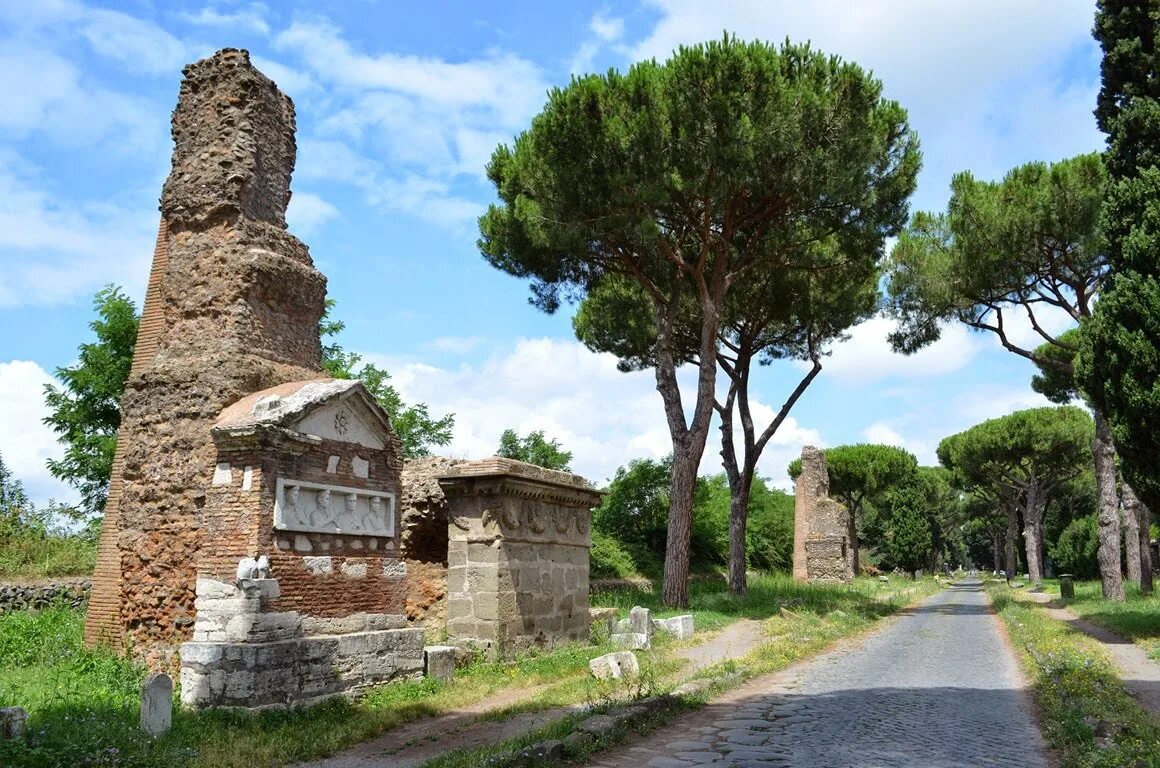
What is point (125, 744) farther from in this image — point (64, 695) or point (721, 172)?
point (721, 172)

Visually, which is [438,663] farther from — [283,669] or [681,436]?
[681,436]

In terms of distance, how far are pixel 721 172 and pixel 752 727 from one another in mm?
10765

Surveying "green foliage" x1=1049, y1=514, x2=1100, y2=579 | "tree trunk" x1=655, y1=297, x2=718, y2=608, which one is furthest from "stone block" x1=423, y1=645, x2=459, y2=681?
"green foliage" x1=1049, y1=514, x2=1100, y2=579

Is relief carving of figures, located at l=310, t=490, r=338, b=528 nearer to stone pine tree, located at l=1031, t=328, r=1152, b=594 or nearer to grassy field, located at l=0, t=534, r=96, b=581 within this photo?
grassy field, located at l=0, t=534, r=96, b=581

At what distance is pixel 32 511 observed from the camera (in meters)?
15.5


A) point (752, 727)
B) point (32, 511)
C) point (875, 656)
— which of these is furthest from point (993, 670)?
point (32, 511)

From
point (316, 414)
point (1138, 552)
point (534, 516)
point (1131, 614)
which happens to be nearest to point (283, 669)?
point (316, 414)

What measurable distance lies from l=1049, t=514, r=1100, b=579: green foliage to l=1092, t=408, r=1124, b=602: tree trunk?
2320 centimetres

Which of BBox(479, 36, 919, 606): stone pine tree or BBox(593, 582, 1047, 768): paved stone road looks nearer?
BBox(593, 582, 1047, 768): paved stone road

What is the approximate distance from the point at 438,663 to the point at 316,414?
297 centimetres

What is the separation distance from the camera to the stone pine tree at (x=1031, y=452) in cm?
3672

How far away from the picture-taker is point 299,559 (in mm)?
7730

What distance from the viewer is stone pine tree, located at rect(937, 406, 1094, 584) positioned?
3672cm

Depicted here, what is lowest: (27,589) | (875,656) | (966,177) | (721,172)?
(875,656)
